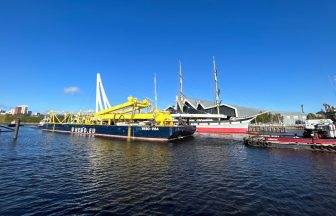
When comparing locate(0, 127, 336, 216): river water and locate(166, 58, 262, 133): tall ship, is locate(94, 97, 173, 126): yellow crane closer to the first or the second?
locate(166, 58, 262, 133): tall ship

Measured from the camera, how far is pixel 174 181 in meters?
19.6

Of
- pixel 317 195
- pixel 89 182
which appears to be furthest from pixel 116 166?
pixel 317 195

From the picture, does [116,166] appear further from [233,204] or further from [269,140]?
[269,140]

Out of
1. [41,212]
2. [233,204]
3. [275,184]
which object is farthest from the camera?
[275,184]

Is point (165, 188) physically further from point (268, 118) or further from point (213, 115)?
point (268, 118)

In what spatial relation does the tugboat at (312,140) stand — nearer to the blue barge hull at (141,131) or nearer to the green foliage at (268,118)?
the blue barge hull at (141,131)

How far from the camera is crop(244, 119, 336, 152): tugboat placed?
3772 cm

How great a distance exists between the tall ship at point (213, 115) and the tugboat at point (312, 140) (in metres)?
40.1

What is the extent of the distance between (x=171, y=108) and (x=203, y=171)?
12056 centimetres

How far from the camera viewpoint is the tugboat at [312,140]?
124ft

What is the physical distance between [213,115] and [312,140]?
212ft

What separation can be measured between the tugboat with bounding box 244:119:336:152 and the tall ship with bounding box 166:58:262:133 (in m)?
40.1

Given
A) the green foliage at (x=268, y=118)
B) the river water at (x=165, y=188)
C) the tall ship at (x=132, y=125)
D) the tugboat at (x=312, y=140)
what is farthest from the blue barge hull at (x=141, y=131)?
the green foliage at (x=268, y=118)

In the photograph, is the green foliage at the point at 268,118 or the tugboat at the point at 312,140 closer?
the tugboat at the point at 312,140
